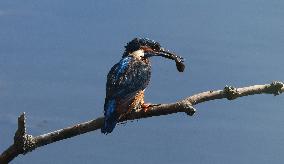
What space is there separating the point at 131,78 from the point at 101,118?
7.72ft

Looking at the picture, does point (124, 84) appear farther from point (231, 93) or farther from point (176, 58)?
point (231, 93)

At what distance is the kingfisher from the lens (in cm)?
787

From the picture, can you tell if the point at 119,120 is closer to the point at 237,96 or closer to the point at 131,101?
the point at 131,101

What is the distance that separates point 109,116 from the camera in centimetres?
717

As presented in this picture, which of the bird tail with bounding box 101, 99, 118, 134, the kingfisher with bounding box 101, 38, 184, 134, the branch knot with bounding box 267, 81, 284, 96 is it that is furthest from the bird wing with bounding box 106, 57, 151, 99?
the branch knot with bounding box 267, 81, 284, 96

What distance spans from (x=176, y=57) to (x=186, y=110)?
8.31ft

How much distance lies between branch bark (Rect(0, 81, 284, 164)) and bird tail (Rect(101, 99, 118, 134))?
0.53ft

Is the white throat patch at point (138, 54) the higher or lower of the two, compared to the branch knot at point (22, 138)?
higher

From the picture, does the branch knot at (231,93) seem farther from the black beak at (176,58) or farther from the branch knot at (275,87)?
the black beak at (176,58)

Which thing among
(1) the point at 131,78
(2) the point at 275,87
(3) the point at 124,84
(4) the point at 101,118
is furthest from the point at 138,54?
(2) the point at 275,87

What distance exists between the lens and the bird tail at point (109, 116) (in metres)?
6.72

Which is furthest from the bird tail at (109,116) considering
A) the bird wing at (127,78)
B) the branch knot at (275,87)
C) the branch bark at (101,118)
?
the branch knot at (275,87)

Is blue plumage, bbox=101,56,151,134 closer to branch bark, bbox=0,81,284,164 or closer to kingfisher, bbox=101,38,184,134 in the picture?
kingfisher, bbox=101,38,184,134

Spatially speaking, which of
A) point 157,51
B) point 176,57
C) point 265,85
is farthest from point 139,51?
point 265,85
